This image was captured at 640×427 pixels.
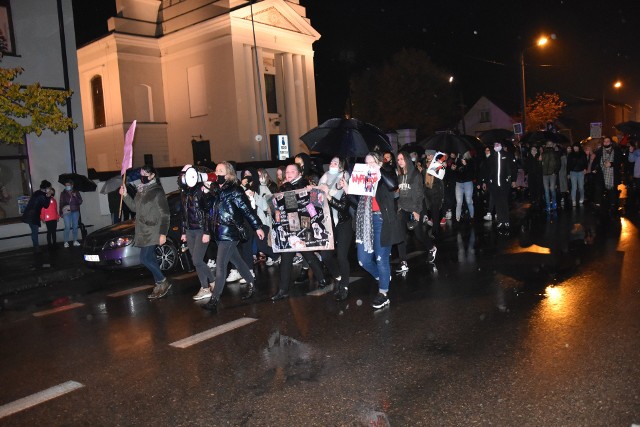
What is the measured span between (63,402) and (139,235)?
3.80 meters

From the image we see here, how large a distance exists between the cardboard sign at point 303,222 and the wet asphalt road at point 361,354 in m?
0.73

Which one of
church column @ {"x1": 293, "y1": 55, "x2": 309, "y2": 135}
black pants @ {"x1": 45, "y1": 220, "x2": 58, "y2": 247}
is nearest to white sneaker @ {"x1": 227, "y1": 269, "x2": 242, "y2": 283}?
black pants @ {"x1": 45, "y1": 220, "x2": 58, "y2": 247}

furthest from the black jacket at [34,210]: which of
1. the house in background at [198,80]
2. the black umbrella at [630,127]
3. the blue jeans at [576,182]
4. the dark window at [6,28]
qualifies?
the house in background at [198,80]

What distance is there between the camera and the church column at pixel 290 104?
127ft

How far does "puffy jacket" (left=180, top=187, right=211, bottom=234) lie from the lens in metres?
7.59

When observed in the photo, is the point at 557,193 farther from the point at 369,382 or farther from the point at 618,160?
the point at 369,382

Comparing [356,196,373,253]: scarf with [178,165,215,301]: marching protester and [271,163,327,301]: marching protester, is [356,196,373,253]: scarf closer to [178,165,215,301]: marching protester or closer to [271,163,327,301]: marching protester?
[271,163,327,301]: marching protester

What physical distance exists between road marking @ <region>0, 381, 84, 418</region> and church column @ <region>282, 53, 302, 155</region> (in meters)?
34.0

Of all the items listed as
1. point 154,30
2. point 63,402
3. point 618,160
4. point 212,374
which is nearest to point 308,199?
point 212,374

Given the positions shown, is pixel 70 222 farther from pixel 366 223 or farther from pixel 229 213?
pixel 366 223

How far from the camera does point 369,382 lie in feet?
15.3

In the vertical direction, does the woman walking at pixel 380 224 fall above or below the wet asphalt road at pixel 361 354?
above

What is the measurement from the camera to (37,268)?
38.1 ft

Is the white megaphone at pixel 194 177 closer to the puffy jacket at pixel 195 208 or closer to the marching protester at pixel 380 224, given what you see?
the puffy jacket at pixel 195 208
